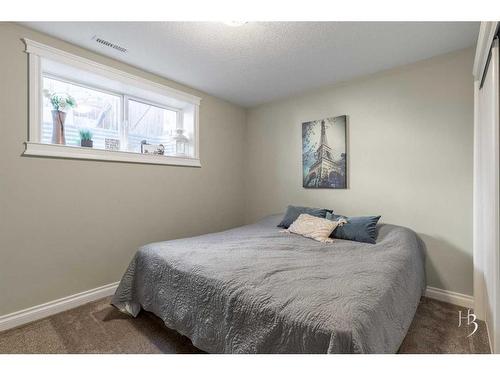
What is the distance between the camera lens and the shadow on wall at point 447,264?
7.00 ft

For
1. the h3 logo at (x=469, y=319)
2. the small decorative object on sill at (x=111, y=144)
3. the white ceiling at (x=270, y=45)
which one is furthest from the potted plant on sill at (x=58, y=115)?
the h3 logo at (x=469, y=319)

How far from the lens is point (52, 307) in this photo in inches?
78.5

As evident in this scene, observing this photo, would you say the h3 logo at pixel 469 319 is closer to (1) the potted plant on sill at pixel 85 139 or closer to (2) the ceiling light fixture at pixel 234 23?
(2) the ceiling light fixture at pixel 234 23

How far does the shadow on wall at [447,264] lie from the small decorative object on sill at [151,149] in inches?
112

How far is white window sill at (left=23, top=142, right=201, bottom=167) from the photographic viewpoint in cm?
192

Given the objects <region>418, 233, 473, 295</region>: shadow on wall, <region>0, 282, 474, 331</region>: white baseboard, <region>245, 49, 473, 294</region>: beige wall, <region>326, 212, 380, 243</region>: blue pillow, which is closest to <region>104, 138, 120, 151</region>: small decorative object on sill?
<region>0, 282, 474, 331</region>: white baseboard

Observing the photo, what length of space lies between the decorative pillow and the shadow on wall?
2.73 feet

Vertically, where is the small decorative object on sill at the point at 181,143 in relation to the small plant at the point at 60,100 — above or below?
below

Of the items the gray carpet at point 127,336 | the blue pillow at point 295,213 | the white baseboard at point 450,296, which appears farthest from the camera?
the blue pillow at point 295,213

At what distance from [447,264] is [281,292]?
1.91 metres

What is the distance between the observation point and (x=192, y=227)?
305 centimetres

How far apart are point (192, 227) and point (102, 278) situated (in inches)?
41.9
